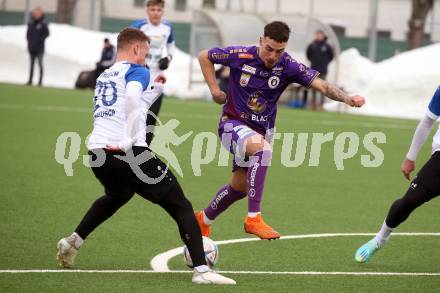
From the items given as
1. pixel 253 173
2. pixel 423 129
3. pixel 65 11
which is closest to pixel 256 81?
pixel 253 173

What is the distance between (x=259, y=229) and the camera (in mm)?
9273

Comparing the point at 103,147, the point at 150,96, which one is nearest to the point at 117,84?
the point at 103,147

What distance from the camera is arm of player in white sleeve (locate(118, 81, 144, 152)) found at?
8.25 metres

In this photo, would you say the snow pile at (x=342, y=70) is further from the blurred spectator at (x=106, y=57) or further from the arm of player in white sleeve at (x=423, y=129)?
the arm of player in white sleeve at (x=423, y=129)

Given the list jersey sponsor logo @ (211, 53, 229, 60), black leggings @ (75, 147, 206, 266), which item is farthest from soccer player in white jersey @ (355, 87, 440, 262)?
jersey sponsor logo @ (211, 53, 229, 60)

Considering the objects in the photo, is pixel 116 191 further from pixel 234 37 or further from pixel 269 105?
pixel 234 37

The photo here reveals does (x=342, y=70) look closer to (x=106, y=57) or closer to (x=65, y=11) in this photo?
(x=106, y=57)

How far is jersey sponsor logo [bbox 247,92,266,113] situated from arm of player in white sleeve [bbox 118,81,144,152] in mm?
1839

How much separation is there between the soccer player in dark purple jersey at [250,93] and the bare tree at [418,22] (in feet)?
108

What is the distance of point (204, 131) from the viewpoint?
75.3 ft

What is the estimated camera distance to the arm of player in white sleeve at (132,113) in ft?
27.1

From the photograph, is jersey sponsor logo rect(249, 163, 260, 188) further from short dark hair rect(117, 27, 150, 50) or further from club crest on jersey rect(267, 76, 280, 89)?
short dark hair rect(117, 27, 150, 50)

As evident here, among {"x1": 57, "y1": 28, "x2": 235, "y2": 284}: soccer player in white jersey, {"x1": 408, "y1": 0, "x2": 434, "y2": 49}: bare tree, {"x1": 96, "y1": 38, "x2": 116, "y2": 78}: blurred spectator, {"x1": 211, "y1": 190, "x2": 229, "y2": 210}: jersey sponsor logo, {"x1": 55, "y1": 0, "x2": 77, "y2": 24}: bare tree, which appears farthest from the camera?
{"x1": 55, "y1": 0, "x2": 77, "y2": 24}: bare tree

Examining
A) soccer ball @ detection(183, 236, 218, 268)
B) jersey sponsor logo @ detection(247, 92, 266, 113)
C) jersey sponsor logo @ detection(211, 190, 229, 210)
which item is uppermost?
jersey sponsor logo @ detection(247, 92, 266, 113)
